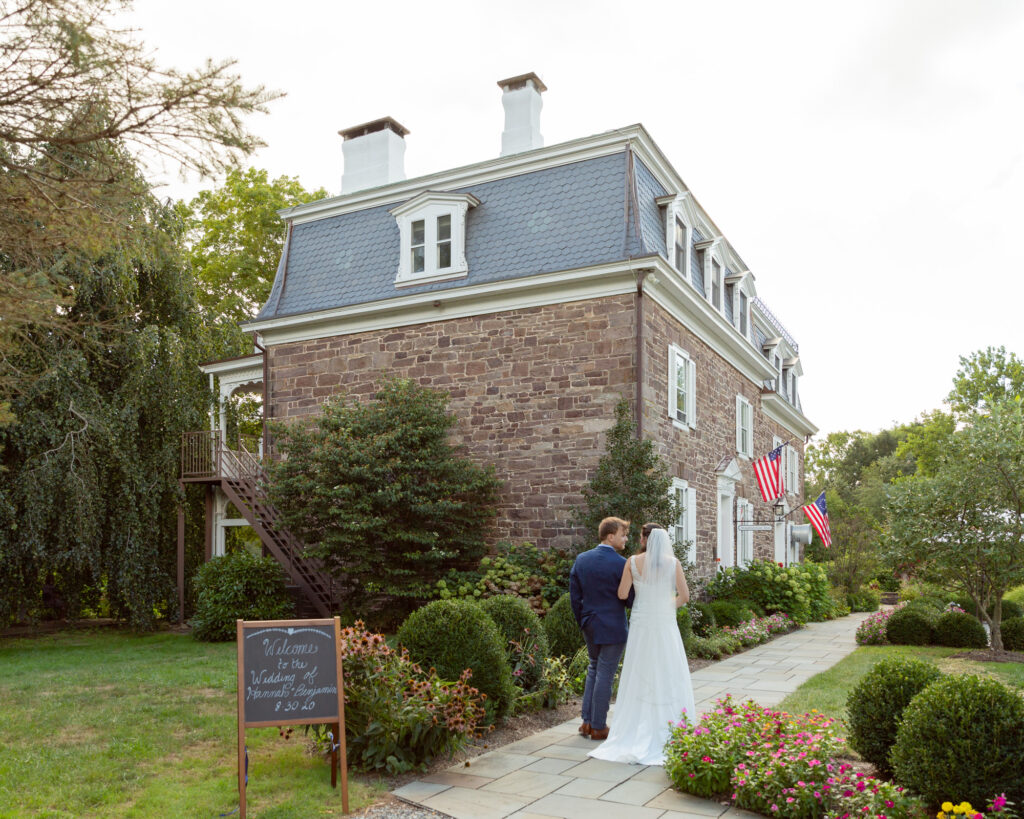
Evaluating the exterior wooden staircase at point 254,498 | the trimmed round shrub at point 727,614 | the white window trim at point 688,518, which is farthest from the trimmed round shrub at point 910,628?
the exterior wooden staircase at point 254,498

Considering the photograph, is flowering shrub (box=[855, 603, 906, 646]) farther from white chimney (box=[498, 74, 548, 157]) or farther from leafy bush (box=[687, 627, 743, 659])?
white chimney (box=[498, 74, 548, 157])

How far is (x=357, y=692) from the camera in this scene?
5945mm

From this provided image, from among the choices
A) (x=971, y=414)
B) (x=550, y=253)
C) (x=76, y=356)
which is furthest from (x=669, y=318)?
(x=76, y=356)

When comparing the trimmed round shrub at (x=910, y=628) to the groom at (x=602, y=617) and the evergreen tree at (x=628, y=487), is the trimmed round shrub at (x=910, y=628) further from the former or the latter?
the groom at (x=602, y=617)

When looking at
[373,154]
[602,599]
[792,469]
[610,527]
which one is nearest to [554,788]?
[602,599]

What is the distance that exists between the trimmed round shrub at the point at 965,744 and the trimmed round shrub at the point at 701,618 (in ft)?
28.5

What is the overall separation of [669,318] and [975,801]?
36.2 feet

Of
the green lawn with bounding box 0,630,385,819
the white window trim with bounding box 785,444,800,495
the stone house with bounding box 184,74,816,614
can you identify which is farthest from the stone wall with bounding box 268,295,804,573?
the white window trim with bounding box 785,444,800,495

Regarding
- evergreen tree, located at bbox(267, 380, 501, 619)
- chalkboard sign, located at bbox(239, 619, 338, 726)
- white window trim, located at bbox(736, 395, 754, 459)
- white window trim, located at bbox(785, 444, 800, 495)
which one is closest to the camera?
chalkboard sign, located at bbox(239, 619, 338, 726)

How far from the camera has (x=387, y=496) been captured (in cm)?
1324

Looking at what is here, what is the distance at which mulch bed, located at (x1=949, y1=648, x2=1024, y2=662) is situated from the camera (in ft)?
38.4

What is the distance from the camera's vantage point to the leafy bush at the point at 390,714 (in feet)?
19.6

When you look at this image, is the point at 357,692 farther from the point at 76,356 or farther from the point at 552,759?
the point at 76,356

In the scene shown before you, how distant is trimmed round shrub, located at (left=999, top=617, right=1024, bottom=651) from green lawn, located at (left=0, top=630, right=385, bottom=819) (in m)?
11.1
